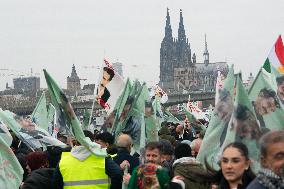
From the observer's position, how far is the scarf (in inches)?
131

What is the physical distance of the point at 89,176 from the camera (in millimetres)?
5719

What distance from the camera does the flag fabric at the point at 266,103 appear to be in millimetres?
6211

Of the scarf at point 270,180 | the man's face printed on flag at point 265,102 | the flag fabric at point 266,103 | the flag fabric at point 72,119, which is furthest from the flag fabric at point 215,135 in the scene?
the scarf at point 270,180

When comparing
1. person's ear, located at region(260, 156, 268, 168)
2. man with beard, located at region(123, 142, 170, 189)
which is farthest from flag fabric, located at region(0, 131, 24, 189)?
person's ear, located at region(260, 156, 268, 168)

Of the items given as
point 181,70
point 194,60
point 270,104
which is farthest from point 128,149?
point 194,60

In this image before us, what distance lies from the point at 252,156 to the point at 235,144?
176 mm

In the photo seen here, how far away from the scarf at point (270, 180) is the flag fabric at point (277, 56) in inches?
223

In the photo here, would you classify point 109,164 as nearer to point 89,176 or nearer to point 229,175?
point 89,176

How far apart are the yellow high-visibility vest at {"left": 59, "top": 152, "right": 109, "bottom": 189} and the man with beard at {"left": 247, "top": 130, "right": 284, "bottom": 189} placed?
7.95 ft

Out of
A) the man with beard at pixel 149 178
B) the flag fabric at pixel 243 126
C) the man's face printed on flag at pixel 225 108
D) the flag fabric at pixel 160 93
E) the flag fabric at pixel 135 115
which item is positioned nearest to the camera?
the man with beard at pixel 149 178

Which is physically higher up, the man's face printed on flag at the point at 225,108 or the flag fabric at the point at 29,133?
the man's face printed on flag at the point at 225,108

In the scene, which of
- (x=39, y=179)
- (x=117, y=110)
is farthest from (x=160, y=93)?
(x=39, y=179)

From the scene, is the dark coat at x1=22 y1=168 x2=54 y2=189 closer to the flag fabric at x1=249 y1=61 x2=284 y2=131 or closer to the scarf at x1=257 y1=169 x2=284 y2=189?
the flag fabric at x1=249 y1=61 x2=284 y2=131

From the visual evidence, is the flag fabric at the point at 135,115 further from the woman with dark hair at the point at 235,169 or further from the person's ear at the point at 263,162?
the person's ear at the point at 263,162
